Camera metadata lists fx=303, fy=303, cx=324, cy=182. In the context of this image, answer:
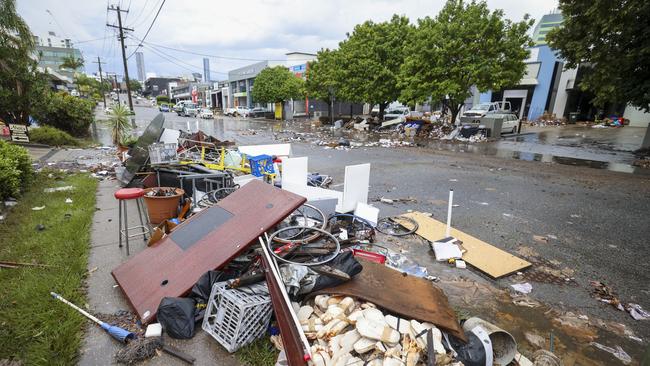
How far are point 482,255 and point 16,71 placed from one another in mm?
16735

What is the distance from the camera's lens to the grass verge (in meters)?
2.56

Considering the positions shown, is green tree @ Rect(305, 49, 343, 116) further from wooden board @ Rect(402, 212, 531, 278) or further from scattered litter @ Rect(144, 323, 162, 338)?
scattered litter @ Rect(144, 323, 162, 338)

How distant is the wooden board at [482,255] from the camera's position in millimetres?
3986

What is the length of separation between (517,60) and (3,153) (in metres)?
21.5

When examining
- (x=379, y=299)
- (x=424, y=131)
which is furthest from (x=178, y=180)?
(x=424, y=131)

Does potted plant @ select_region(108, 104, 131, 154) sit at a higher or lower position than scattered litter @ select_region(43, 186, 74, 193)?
higher

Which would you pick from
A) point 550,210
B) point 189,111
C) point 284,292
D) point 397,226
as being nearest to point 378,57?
point 550,210

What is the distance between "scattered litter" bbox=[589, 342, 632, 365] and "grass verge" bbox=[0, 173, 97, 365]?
455 cm

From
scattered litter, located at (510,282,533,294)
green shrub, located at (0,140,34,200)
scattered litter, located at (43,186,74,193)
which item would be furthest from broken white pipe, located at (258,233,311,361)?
scattered litter, located at (43,186,74,193)

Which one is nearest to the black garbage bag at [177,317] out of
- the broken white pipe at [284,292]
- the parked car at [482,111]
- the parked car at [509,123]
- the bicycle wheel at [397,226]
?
the broken white pipe at [284,292]

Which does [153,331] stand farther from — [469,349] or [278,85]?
[278,85]

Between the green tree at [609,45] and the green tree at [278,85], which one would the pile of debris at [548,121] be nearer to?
the green tree at [609,45]

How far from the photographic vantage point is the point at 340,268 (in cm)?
286

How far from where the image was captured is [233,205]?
12.2 feet
